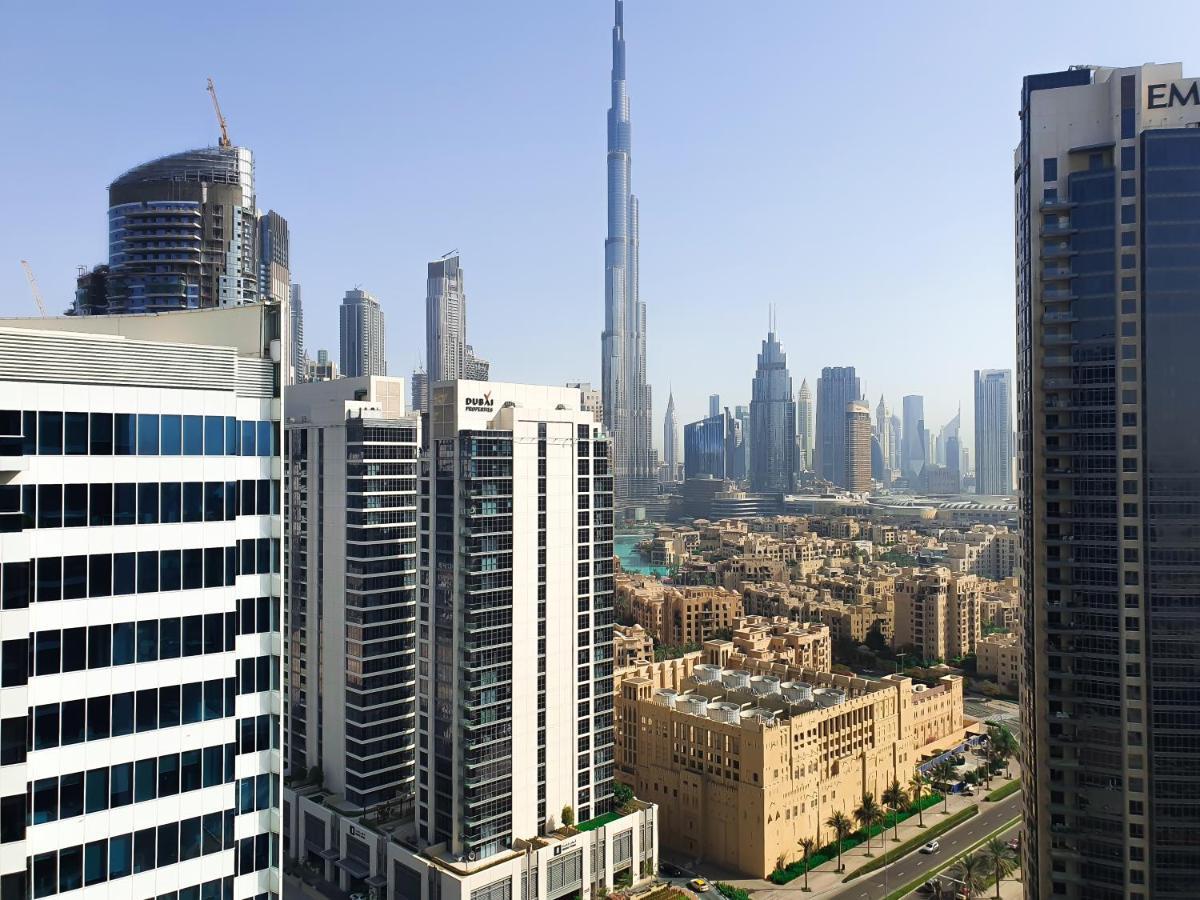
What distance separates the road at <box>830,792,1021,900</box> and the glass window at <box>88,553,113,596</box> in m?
31.2

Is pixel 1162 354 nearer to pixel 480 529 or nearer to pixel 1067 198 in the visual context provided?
pixel 1067 198

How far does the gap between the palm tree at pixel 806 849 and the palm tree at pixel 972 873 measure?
581 centimetres

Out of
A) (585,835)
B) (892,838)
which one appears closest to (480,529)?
(585,835)

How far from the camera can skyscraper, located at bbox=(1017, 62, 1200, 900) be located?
24297 mm

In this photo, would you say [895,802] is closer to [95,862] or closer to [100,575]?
[95,862]

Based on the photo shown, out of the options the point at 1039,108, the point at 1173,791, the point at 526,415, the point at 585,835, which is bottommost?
the point at 585,835

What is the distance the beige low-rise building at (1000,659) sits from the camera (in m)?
68.3

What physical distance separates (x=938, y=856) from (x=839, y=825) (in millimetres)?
4737

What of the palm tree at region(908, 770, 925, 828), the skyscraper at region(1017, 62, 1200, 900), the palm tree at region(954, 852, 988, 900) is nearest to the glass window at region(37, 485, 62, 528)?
the skyscraper at region(1017, 62, 1200, 900)

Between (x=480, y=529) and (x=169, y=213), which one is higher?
(x=169, y=213)

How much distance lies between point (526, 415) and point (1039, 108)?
19.1 metres

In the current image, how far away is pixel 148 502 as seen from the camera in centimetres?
1354

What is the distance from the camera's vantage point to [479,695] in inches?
1272

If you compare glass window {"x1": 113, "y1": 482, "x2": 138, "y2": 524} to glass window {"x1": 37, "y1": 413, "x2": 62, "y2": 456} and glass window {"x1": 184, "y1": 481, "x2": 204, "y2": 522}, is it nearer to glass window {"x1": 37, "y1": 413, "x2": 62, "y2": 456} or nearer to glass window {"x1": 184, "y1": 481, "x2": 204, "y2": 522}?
glass window {"x1": 184, "y1": 481, "x2": 204, "y2": 522}
